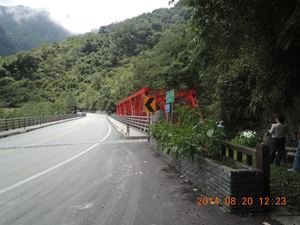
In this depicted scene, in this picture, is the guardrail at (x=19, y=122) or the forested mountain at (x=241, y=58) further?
the guardrail at (x=19, y=122)

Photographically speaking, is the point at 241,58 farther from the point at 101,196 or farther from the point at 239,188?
the point at 101,196

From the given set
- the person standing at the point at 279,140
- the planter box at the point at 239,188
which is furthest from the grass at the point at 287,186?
the person standing at the point at 279,140

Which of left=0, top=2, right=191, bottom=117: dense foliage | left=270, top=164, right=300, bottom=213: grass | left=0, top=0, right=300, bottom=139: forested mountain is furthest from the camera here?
left=0, top=2, right=191, bottom=117: dense foliage

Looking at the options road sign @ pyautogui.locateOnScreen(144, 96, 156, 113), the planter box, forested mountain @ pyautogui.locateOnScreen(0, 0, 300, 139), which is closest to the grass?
the planter box

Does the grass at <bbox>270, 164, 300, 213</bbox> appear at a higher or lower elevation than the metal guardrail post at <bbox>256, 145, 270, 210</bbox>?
lower

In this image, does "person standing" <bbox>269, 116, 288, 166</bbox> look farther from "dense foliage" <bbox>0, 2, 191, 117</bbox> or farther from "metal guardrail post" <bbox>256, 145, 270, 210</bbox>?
"dense foliage" <bbox>0, 2, 191, 117</bbox>

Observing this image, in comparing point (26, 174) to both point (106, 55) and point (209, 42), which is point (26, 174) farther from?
point (106, 55)

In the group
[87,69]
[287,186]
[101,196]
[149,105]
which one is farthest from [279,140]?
[87,69]

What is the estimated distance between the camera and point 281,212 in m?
5.43

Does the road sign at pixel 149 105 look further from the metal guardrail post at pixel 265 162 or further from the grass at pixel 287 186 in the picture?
the metal guardrail post at pixel 265 162

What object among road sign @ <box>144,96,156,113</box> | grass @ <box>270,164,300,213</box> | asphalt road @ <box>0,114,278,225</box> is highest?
road sign @ <box>144,96,156,113</box>

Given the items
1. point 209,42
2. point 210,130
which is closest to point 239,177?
point 210,130

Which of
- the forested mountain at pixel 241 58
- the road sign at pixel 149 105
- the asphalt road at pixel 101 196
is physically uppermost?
the forested mountain at pixel 241 58

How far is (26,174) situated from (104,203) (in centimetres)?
417
